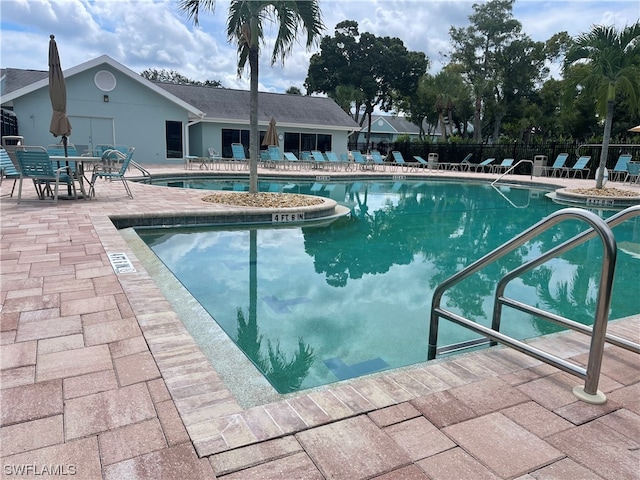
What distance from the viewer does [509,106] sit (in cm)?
3170

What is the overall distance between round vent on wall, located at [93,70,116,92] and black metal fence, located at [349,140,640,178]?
17.6 m

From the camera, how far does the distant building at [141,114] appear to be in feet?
52.6

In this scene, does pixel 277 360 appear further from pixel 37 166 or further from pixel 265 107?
pixel 265 107

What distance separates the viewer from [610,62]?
11234 mm

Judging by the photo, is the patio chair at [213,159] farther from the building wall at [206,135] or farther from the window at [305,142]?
the window at [305,142]

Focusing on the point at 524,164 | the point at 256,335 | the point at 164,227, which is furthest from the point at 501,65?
the point at 256,335

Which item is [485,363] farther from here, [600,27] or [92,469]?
[600,27]

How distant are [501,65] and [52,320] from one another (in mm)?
34063

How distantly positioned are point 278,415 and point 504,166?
21.2 meters

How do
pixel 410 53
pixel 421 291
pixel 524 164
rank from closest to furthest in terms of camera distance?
pixel 421 291 → pixel 524 164 → pixel 410 53

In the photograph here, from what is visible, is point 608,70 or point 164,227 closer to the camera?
point 164,227

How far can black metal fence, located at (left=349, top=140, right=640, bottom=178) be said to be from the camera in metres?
19.0

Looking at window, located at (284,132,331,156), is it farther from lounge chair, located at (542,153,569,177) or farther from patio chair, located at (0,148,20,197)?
patio chair, located at (0,148,20,197)

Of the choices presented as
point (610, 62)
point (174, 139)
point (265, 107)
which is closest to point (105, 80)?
point (174, 139)
